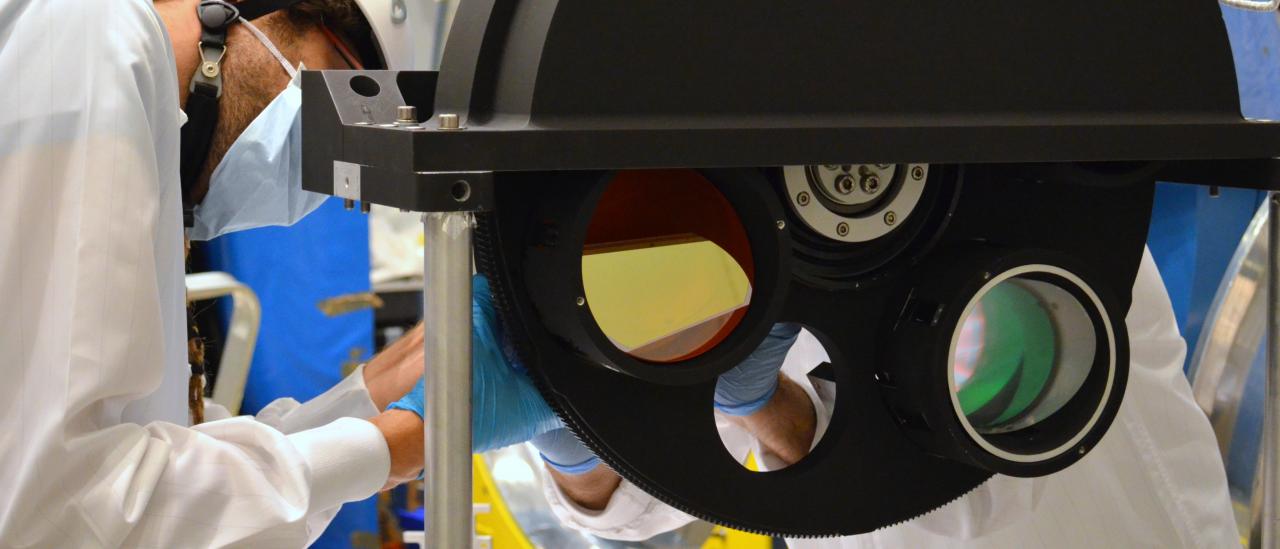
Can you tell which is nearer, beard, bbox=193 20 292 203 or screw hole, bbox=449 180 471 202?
screw hole, bbox=449 180 471 202

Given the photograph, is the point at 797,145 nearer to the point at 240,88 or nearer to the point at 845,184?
the point at 845,184

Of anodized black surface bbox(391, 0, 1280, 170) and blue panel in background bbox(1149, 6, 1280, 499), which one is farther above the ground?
anodized black surface bbox(391, 0, 1280, 170)

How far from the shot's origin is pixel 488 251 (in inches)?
31.8

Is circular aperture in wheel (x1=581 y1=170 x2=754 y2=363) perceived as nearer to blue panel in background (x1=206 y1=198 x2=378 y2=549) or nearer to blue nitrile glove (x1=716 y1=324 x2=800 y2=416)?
blue nitrile glove (x1=716 y1=324 x2=800 y2=416)

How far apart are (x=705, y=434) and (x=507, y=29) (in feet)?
1.07

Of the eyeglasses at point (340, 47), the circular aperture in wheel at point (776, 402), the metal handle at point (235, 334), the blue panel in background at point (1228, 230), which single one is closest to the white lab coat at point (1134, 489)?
the circular aperture in wheel at point (776, 402)

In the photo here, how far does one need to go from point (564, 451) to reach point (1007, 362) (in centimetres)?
45

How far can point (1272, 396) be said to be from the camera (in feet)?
3.30

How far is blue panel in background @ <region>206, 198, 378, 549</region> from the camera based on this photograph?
9.09 feet

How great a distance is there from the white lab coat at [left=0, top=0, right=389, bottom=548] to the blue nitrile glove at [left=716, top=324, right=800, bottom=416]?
14.9 inches

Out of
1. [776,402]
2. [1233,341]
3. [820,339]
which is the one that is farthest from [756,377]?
[1233,341]

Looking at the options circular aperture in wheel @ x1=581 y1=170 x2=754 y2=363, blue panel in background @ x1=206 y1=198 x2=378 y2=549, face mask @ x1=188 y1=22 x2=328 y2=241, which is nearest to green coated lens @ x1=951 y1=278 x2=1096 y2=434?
circular aperture in wheel @ x1=581 y1=170 x2=754 y2=363

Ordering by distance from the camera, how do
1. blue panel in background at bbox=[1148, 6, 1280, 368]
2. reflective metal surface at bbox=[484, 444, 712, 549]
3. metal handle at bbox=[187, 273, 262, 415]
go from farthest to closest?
metal handle at bbox=[187, 273, 262, 415], reflective metal surface at bbox=[484, 444, 712, 549], blue panel in background at bbox=[1148, 6, 1280, 368]

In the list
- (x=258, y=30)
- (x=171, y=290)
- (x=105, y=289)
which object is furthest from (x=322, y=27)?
(x=105, y=289)
